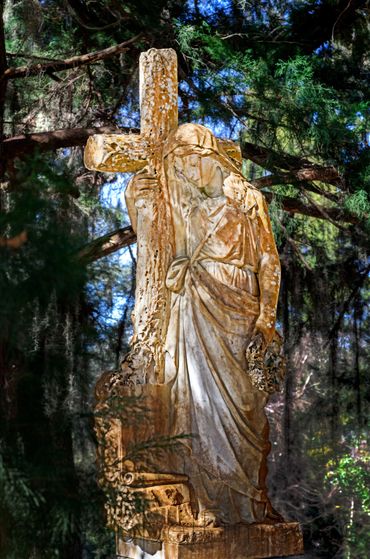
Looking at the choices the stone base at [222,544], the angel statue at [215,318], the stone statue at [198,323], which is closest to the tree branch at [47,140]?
the stone statue at [198,323]

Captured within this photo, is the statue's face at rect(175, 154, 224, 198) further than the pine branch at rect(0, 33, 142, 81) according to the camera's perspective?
No

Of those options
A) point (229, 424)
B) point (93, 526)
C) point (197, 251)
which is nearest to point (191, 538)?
point (229, 424)

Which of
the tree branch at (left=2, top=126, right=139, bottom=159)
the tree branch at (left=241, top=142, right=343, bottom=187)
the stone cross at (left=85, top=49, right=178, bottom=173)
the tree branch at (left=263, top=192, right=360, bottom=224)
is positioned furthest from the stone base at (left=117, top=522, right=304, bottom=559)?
the tree branch at (left=263, top=192, right=360, bottom=224)

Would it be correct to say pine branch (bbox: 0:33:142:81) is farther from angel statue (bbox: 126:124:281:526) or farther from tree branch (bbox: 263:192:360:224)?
angel statue (bbox: 126:124:281:526)

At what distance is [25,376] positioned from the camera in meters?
3.26

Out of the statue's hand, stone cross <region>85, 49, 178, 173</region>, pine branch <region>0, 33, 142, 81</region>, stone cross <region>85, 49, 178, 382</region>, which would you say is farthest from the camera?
pine branch <region>0, 33, 142, 81</region>

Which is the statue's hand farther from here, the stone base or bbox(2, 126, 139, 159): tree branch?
bbox(2, 126, 139, 159): tree branch

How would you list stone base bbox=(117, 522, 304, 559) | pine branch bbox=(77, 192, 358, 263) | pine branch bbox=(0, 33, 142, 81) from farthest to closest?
pine branch bbox=(77, 192, 358, 263) < pine branch bbox=(0, 33, 142, 81) < stone base bbox=(117, 522, 304, 559)

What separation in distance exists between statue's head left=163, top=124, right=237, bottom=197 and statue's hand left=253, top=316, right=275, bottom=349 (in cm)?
77

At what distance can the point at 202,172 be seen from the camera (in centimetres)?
588

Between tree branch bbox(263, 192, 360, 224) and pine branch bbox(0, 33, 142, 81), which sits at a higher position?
pine branch bbox(0, 33, 142, 81)

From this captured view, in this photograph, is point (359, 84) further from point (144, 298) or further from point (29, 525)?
point (29, 525)

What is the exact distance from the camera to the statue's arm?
228 inches

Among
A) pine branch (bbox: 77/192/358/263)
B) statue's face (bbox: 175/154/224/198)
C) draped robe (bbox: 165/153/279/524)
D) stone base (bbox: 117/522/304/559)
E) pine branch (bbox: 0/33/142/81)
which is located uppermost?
pine branch (bbox: 0/33/142/81)
